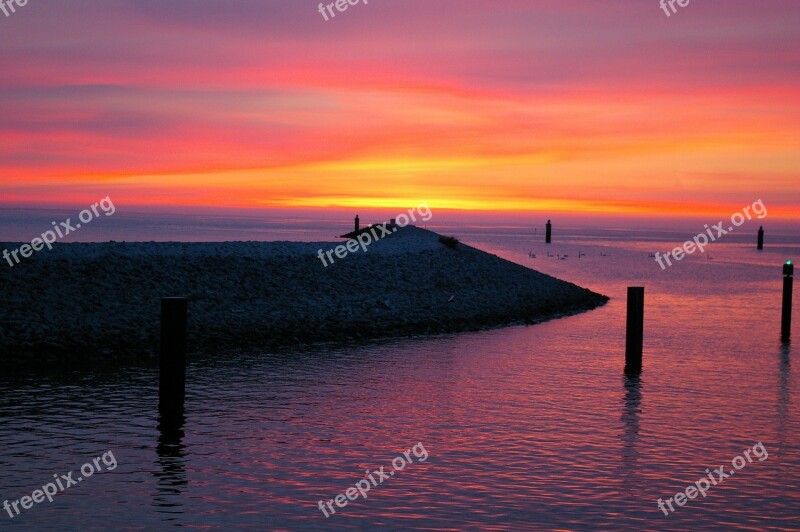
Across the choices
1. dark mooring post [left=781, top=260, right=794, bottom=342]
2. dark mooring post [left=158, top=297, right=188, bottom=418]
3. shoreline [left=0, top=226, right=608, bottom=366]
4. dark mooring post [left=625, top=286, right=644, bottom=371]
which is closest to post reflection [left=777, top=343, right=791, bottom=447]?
dark mooring post [left=781, top=260, right=794, bottom=342]

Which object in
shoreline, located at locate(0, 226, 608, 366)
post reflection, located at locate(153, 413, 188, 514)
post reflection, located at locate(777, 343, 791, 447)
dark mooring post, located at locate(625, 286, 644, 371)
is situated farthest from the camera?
shoreline, located at locate(0, 226, 608, 366)

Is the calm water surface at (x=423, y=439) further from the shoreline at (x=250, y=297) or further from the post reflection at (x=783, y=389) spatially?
the shoreline at (x=250, y=297)

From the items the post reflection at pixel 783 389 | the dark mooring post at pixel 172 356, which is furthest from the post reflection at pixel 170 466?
the post reflection at pixel 783 389

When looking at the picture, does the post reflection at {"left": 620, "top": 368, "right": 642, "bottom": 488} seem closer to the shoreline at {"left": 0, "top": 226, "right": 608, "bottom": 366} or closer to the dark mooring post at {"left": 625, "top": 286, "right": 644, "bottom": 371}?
the dark mooring post at {"left": 625, "top": 286, "right": 644, "bottom": 371}

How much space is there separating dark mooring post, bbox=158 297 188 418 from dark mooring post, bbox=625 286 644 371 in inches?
480

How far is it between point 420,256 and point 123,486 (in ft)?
96.8

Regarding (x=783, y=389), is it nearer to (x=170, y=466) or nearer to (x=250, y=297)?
(x=170, y=466)

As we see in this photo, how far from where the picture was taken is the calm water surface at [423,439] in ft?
37.8

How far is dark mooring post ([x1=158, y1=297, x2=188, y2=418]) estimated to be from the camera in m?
16.7

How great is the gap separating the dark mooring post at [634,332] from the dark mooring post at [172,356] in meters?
12.2

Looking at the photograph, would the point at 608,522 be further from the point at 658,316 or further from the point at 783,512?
the point at 658,316

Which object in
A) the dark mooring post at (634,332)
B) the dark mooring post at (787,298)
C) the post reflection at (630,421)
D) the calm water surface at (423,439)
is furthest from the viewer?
the dark mooring post at (787,298)

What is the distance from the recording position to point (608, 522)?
1116 cm

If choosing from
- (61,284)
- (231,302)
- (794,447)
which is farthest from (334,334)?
(794,447)
